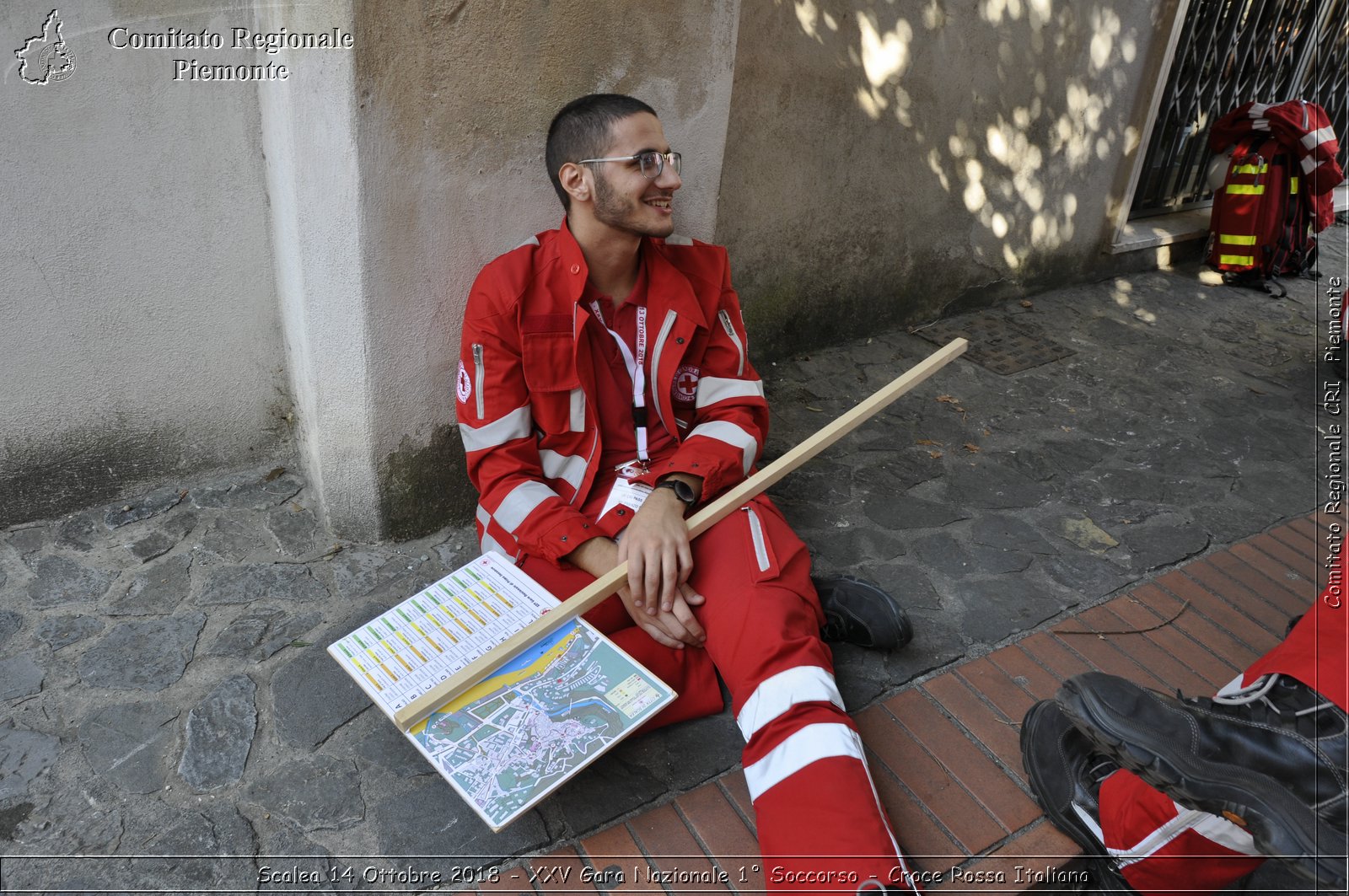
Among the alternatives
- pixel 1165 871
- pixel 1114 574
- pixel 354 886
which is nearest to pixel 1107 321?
pixel 1114 574

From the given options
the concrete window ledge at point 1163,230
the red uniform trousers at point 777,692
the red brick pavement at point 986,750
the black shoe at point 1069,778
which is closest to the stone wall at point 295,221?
the red uniform trousers at point 777,692

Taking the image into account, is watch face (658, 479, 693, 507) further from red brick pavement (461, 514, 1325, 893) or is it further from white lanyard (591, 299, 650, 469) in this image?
red brick pavement (461, 514, 1325, 893)

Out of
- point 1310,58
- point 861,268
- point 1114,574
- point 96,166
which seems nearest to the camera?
point 96,166

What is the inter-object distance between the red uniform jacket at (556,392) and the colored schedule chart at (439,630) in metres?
0.12

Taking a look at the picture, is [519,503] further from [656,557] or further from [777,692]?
[777,692]

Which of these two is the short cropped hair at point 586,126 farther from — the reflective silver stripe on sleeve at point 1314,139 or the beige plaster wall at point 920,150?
the reflective silver stripe on sleeve at point 1314,139

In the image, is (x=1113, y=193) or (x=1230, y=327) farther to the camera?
(x=1113, y=193)

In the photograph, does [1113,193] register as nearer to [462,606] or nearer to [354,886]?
[462,606]

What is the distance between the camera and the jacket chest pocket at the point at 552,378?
2.43 metres

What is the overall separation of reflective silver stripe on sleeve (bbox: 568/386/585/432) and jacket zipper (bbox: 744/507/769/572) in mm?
517

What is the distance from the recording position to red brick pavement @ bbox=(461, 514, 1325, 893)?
197cm

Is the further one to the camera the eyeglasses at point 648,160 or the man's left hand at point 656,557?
the eyeglasses at point 648,160

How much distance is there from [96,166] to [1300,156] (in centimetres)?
658

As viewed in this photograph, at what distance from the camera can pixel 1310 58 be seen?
6688mm
